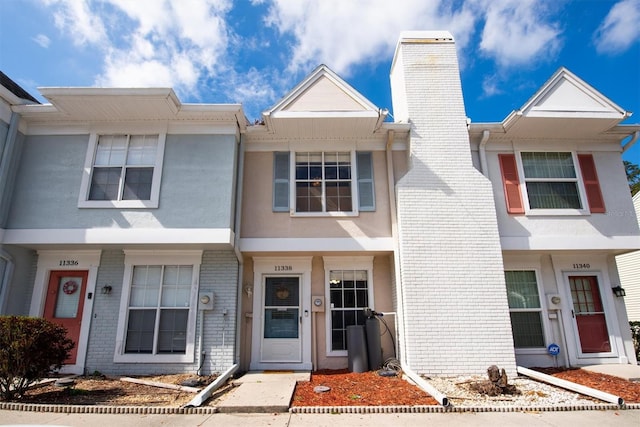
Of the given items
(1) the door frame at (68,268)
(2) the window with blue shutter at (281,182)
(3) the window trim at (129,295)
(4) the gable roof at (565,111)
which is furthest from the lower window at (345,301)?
(1) the door frame at (68,268)

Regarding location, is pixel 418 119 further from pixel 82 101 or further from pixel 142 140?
pixel 82 101

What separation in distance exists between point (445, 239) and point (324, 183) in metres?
3.09

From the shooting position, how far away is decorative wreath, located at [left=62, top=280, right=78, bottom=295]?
319 inches

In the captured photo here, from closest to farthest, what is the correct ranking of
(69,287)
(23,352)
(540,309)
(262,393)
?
(23,352) < (262,393) < (69,287) < (540,309)

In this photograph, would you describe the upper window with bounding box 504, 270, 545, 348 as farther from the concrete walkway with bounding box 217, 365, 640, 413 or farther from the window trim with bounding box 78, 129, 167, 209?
the window trim with bounding box 78, 129, 167, 209

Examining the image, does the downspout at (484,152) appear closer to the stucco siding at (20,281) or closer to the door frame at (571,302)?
the door frame at (571,302)

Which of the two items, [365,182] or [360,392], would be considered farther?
[365,182]

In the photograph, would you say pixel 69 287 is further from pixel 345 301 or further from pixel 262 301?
pixel 345 301

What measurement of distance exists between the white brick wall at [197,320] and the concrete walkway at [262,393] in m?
0.87

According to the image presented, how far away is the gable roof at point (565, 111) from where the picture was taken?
834cm

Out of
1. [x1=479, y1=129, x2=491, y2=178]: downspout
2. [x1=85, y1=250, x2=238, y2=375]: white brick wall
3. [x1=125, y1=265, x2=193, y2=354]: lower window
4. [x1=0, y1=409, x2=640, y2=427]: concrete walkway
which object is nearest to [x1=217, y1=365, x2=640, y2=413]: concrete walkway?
[x1=0, y1=409, x2=640, y2=427]: concrete walkway

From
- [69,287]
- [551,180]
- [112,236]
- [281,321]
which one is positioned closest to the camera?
[112,236]

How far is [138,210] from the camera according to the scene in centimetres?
771

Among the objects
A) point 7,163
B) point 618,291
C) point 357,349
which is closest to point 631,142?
point 618,291
